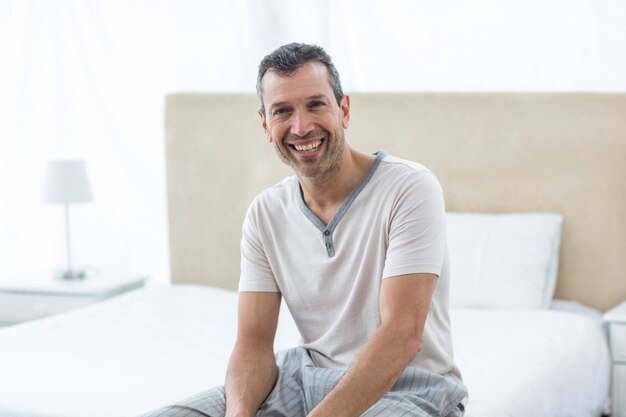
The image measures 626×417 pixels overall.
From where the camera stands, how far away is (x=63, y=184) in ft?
12.8

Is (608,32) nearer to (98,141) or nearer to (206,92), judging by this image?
(206,92)

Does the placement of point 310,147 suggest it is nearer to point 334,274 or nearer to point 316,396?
point 334,274

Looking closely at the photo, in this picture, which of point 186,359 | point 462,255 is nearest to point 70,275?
point 186,359

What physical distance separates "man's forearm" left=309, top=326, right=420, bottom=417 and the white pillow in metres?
1.49

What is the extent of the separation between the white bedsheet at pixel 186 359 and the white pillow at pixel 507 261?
12cm

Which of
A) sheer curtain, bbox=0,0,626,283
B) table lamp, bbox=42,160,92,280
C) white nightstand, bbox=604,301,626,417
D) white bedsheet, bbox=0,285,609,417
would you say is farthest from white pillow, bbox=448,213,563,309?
table lamp, bbox=42,160,92,280

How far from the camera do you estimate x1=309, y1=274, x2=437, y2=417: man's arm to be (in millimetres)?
1779

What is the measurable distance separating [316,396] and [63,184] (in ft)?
7.32

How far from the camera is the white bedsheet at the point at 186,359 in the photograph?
234 centimetres

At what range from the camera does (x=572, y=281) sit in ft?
11.1

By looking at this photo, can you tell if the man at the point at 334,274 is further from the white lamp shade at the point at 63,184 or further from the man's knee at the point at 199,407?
the white lamp shade at the point at 63,184

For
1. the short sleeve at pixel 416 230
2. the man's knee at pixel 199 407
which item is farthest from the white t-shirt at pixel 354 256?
the man's knee at pixel 199 407

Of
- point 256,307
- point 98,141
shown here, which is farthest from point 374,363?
point 98,141

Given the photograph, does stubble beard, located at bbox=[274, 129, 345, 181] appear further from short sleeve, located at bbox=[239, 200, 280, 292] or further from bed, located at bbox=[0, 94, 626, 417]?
bed, located at bbox=[0, 94, 626, 417]
